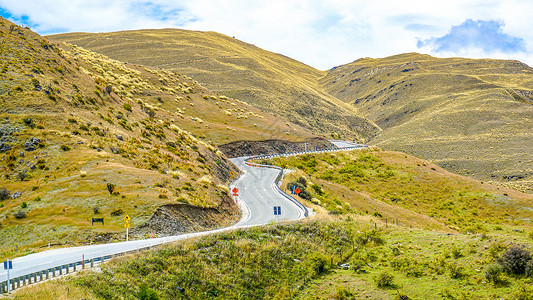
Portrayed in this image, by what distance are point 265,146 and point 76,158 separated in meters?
44.0

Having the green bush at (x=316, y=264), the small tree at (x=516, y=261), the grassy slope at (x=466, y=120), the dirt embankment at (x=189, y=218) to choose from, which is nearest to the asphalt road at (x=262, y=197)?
the dirt embankment at (x=189, y=218)

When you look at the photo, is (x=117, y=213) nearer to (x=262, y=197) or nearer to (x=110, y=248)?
(x=110, y=248)

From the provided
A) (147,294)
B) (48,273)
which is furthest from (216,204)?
(48,273)

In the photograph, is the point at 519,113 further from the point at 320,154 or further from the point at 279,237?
the point at 279,237

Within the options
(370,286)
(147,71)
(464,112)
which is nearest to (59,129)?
(370,286)

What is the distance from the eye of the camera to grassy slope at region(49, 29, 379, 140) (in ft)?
421

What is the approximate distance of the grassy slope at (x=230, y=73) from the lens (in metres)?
128

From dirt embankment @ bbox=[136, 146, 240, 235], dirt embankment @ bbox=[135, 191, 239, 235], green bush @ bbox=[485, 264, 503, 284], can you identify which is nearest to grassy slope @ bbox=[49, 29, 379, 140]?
dirt embankment @ bbox=[136, 146, 240, 235]

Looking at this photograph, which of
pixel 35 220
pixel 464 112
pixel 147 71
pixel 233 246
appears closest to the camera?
pixel 233 246

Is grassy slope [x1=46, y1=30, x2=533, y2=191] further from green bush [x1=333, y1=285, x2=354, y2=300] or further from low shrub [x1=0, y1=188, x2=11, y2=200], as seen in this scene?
low shrub [x1=0, y1=188, x2=11, y2=200]

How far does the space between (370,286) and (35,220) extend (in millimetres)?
17600

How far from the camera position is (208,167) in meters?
41.3

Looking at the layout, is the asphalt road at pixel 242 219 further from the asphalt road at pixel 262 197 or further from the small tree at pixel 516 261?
the small tree at pixel 516 261

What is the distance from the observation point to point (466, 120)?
121750 millimetres
